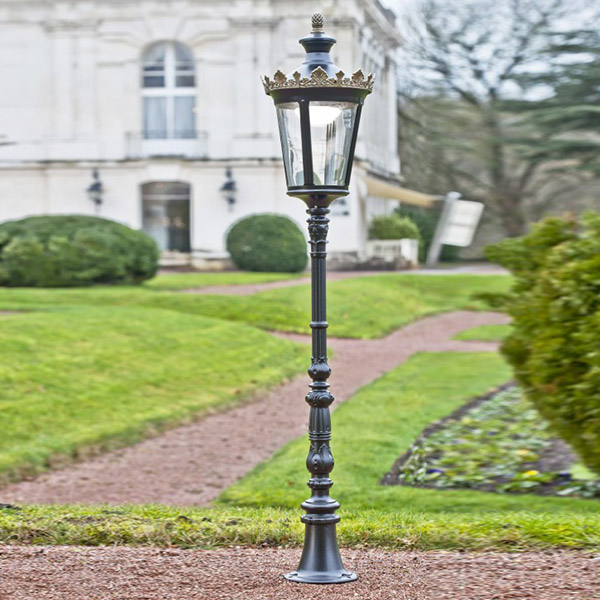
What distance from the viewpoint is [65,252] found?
24203 millimetres

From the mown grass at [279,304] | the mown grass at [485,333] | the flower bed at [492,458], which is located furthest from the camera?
the mown grass at [279,304]

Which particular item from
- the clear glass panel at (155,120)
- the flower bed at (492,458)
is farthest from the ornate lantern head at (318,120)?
the clear glass panel at (155,120)

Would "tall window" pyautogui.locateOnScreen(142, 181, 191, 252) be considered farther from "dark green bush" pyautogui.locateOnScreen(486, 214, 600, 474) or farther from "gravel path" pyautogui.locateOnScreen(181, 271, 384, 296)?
"dark green bush" pyautogui.locateOnScreen(486, 214, 600, 474)

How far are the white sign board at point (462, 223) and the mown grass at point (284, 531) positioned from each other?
36069 mm

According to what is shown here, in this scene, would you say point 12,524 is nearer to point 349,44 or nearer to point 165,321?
point 165,321

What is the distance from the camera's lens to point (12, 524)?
683 cm

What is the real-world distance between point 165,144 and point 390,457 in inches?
1066

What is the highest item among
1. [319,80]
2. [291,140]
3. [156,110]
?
[156,110]

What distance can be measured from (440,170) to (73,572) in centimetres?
4455

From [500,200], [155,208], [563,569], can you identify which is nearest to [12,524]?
[563,569]

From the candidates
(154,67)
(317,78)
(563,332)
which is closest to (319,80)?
(317,78)

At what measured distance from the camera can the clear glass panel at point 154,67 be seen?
37.0 m

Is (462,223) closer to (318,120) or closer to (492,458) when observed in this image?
(492,458)

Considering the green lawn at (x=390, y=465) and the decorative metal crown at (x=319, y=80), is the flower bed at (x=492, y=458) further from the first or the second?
the decorative metal crown at (x=319, y=80)
